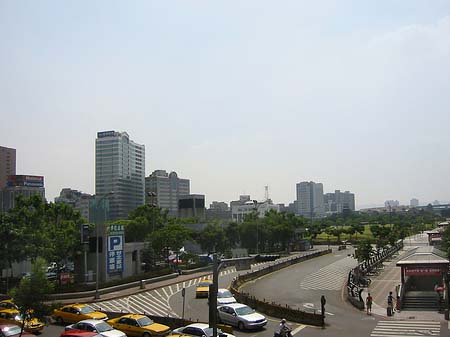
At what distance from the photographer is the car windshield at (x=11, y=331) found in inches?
1022

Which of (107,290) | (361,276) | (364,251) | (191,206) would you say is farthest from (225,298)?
(191,206)

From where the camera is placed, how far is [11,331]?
2627 cm

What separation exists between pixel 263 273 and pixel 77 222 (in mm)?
22589

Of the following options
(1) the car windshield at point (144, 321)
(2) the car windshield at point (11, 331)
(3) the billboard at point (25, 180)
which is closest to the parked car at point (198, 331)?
(1) the car windshield at point (144, 321)

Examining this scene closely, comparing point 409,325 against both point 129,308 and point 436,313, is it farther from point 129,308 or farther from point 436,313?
point 129,308

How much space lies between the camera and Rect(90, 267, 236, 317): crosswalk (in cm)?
3906

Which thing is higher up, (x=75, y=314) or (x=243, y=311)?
(x=243, y=311)

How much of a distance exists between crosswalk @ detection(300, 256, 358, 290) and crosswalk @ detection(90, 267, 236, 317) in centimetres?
1381

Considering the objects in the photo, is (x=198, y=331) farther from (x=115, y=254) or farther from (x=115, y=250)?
(x=115, y=254)

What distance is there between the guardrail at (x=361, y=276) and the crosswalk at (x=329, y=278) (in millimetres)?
1692

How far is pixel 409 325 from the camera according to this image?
108 feet

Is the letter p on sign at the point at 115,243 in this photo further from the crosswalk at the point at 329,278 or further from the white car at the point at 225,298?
the crosswalk at the point at 329,278

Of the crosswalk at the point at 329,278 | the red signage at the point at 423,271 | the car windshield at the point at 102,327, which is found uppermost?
the red signage at the point at 423,271

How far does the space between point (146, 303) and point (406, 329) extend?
21.2 m
